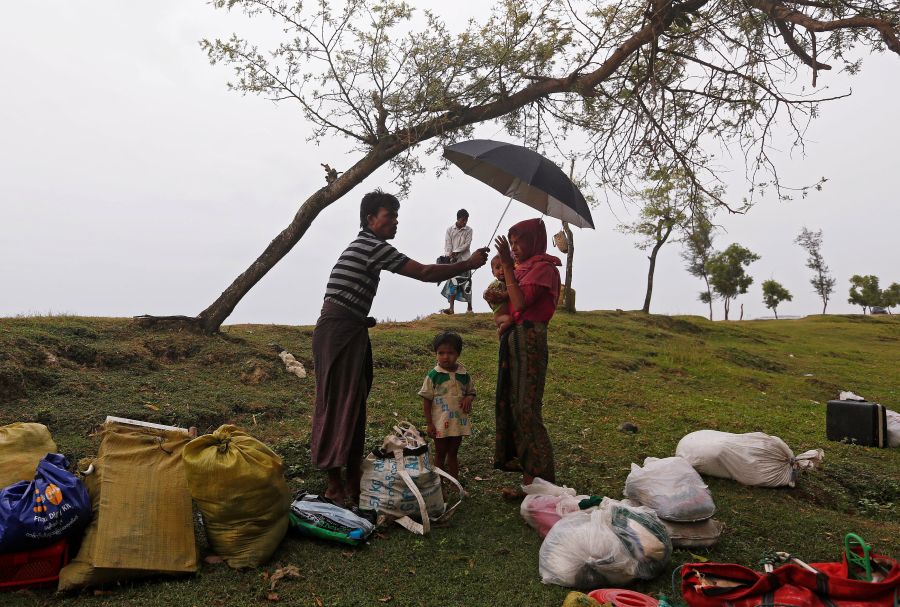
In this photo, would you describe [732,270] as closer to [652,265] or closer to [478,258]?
[652,265]

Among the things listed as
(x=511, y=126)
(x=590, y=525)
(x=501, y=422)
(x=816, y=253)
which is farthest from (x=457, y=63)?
(x=816, y=253)

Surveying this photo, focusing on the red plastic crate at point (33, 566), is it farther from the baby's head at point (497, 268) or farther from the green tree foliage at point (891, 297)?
the green tree foliage at point (891, 297)

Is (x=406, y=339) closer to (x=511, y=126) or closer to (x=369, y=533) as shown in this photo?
(x=511, y=126)

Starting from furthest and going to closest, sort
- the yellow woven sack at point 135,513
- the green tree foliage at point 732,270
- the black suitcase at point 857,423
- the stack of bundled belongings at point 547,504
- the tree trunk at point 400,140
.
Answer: the green tree foliage at point 732,270
the tree trunk at point 400,140
the black suitcase at point 857,423
the stack of bundled belongings at point 547,504
the yellow woven sack at point 135,513

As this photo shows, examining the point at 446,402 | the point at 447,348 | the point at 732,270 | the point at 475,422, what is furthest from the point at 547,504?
the point at 732,270

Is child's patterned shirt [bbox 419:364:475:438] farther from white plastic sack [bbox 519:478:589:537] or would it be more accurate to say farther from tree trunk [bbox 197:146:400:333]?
tree trunk [bbox 197:146:400:333]

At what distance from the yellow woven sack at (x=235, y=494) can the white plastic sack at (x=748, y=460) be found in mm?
3814

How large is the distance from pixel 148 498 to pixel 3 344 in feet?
16.6

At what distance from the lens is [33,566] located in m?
3.06

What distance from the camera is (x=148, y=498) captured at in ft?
10.9

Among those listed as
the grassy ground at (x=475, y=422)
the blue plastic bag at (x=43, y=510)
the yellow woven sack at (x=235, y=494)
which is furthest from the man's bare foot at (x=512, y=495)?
the blue plastic bag at (x=43, y=510)

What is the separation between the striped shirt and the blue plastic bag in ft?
5.79

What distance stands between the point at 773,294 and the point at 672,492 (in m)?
47.9

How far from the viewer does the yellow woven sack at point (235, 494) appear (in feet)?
11.1
